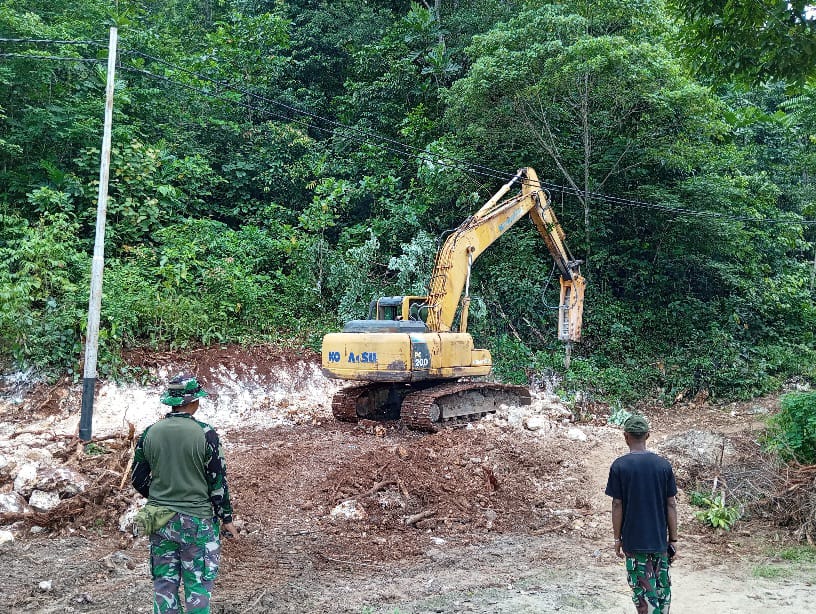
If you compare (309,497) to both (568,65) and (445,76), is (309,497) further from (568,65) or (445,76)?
(445,76)

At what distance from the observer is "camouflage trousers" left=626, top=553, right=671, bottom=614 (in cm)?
433

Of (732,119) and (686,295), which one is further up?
(732,119)

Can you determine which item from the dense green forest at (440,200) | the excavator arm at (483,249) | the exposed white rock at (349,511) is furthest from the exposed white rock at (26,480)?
the excavator arm at (483,249)

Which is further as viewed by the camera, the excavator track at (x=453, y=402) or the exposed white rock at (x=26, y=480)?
the excavator track at (x=453, y=402)

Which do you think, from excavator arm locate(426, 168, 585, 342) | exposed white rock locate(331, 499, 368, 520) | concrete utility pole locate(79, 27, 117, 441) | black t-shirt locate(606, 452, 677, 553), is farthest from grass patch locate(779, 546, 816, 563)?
concrete utility pole locate(79, 27, 117, 441)

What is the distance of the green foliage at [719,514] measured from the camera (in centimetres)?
715

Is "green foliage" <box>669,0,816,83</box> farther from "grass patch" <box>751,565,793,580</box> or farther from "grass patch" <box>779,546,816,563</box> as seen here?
"grass patch" <box>751,565,793,580</box>

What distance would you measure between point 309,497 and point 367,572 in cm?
206

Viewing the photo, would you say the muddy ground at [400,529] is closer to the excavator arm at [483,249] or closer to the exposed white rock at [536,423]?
the exposed white rock at [536,423]

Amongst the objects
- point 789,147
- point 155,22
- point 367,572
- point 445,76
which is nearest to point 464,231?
point 367,572

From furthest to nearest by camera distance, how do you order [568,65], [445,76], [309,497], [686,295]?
1. [445,76]
2. [686,295]
3. [568,65]
4. [309,497]

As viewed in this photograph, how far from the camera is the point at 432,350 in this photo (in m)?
10.9

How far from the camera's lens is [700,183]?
1684 centimetres

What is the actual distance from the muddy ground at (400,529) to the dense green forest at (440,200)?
435cm
